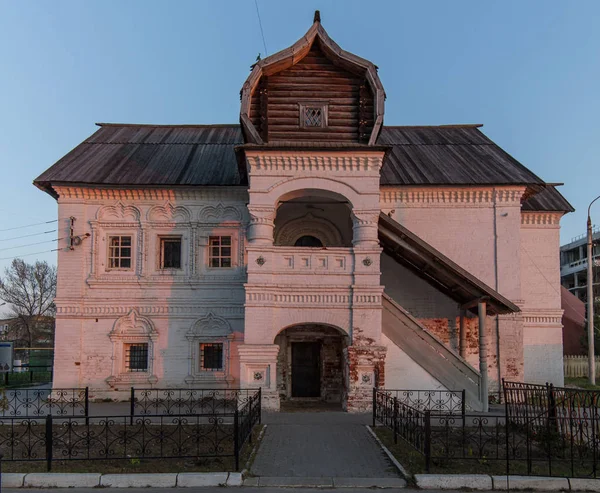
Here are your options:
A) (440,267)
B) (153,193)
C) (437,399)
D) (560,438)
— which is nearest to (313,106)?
(440,267)

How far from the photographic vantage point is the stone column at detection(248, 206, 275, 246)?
16484mm

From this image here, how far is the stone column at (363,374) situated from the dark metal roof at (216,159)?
5.93m

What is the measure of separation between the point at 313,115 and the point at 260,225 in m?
3.51

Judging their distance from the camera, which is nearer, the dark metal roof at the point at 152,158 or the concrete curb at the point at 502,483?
the concrete curb at the point at 502,483

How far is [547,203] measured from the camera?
2172 cm

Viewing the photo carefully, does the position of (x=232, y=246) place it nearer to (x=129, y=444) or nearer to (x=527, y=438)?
(x=129, y=444)

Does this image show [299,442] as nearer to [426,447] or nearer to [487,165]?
[426,447]

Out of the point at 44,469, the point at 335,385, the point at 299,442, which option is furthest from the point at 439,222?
the point at 44,469

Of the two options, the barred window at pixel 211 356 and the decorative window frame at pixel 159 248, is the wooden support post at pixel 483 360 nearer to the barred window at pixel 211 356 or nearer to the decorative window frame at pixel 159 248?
the barred window at pixel 211 356

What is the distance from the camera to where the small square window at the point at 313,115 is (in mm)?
17094

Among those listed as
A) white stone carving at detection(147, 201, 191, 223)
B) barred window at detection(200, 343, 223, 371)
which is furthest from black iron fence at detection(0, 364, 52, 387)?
white stone carving at detection(147, 201, 191, 223)

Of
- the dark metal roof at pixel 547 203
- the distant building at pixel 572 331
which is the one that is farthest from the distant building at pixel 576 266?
the dark metal roof at pixel 547 203

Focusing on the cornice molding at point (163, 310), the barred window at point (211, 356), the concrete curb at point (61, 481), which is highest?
the cornice molding at point (163, 310)

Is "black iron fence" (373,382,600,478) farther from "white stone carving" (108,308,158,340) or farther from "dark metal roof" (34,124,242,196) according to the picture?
"dark metal roof" (34,124,242,196)
